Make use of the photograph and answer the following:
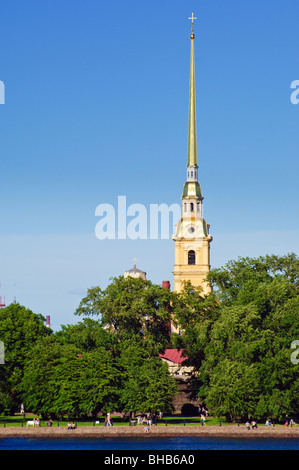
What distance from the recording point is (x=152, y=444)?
7119cm

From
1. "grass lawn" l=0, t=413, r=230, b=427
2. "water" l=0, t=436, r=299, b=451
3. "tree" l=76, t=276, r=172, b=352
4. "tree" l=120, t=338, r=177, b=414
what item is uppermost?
"tree" l=76, t=276, r=172, b=352

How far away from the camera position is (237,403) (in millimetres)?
79688

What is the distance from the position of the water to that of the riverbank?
1.57 metres

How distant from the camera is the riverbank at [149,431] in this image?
77.0 metres

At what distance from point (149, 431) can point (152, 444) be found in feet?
20.5

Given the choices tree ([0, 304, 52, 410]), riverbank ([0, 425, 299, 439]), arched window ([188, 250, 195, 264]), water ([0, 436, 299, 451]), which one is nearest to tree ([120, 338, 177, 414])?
riverbank ([0, 425, 299, 439])

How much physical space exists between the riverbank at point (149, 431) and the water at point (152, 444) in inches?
61.7

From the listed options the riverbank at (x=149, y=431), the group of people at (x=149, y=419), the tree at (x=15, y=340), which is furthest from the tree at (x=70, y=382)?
the riverbank at (x=149, y=431)

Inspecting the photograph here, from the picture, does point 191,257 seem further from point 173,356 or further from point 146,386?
point 146,386

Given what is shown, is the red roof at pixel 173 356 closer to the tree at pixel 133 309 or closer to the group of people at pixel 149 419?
the tree at pixel 133 309

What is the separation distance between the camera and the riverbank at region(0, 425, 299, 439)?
77.0 m

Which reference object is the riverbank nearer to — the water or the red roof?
the water
